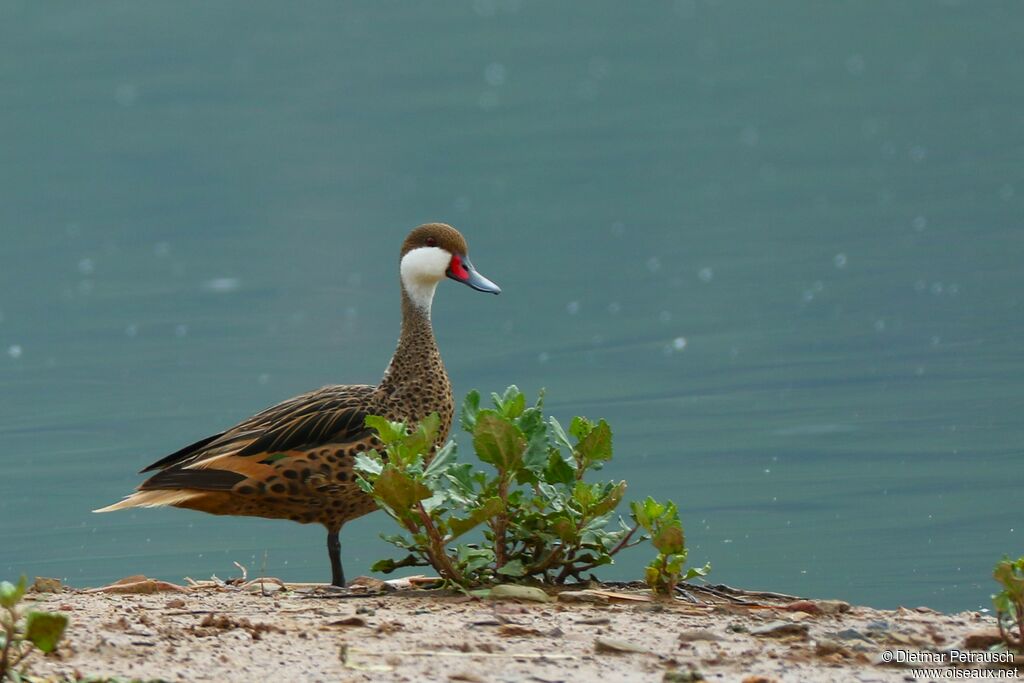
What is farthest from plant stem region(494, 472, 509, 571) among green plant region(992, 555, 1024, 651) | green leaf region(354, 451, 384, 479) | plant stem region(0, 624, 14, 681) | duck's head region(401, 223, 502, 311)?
duck's head region(401, 223, 502, 311)

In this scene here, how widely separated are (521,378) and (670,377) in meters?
1.23

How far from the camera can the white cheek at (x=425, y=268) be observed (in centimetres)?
829

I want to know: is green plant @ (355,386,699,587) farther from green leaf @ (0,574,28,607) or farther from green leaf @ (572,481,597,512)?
green leaf @ (0,574,28,607)

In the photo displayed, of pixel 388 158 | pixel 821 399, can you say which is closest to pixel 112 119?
pixel 388 158

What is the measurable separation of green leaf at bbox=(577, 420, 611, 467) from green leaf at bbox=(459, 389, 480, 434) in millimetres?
334

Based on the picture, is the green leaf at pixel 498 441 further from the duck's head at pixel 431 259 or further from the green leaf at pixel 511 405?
the duck's head at pixel 431 259

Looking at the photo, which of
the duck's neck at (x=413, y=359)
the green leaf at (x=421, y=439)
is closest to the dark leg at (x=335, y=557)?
the duck's neck at (x=413, y=359)

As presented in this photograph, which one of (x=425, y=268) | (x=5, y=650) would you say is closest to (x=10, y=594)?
(x=5, y=650)

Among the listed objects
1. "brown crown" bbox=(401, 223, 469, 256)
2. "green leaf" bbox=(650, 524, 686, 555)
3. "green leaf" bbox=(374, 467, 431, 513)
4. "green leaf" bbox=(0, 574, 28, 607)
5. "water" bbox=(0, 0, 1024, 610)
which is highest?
"water" bbox=(0, 0, 1024, 610)

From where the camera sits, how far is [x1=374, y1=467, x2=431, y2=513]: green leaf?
19.9 feet

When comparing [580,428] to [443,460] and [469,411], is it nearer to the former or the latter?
[469,411]

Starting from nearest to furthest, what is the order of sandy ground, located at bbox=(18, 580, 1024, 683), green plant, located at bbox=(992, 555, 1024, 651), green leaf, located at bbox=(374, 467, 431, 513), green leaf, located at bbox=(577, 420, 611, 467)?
1. sandy ground, located at bbox=(18, 580, 1024, 683)
2. green plant, located at bbox=(992, 555, 1024, 651)
3. green leaf, located at bbox=(374, 467, 431, 513)
4. green leaf, located at bbox=(577, 420, 611, 467)

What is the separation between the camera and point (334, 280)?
25.6m

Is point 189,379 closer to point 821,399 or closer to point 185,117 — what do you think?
point 821,399
